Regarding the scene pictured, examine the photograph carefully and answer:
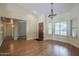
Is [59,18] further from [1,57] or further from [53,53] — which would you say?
[1,57]

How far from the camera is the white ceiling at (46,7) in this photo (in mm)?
2217

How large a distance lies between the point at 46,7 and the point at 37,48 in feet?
2.55

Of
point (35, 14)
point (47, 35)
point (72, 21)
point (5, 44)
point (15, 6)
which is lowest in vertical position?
point (5, 44)

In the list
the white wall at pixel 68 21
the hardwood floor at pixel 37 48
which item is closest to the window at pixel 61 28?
the white wall at pixel 68 21

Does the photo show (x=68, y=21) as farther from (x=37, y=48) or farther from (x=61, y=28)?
(x=37, y=48)

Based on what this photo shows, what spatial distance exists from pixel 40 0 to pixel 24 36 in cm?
73

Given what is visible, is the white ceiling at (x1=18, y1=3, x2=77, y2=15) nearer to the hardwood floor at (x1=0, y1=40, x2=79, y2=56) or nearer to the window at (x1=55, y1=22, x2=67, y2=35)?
the window at (x1=55, y1=22, x2=67, y2=35)

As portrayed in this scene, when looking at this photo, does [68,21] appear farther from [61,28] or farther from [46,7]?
[46,7]

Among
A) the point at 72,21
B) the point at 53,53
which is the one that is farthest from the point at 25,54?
the point at 72,21

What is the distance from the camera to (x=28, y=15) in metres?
2.29

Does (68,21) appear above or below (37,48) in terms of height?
above

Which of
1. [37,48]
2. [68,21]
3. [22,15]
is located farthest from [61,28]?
[22,15]

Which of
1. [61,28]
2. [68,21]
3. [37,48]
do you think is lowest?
[37,48]

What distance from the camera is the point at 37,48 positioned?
88.7 inches
